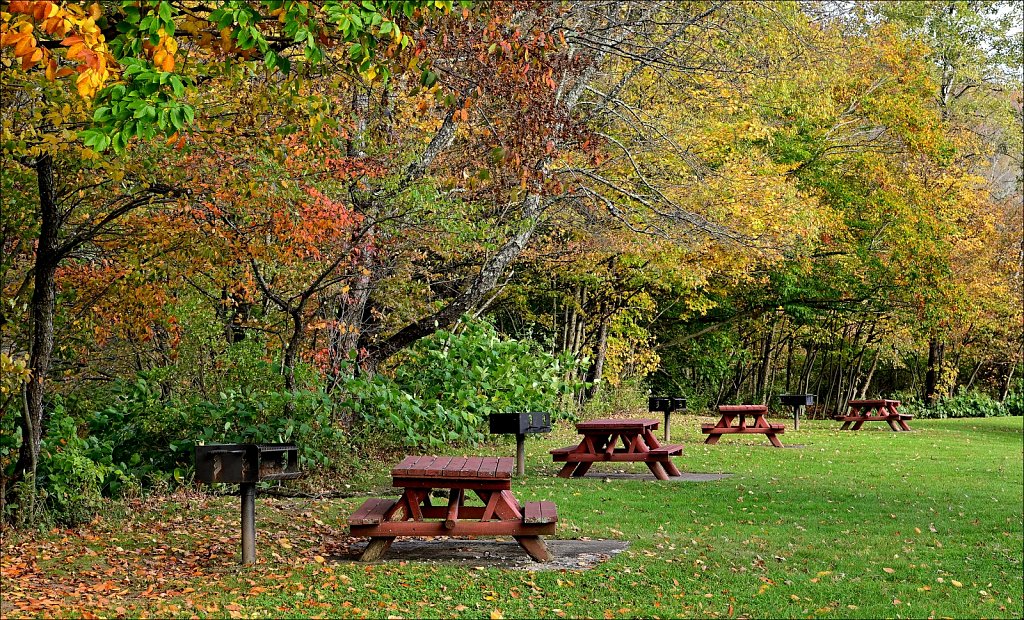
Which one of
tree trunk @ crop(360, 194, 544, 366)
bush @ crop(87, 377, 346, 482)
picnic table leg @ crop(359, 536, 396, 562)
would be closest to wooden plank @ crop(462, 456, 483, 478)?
picnic table leg @ crop(359, 536, 396, 562)

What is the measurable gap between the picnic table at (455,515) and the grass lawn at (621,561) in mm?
249

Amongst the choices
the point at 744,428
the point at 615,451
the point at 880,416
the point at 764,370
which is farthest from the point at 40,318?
the point at 764,370

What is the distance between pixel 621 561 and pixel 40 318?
16.4 ft

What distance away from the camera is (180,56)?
7062mm

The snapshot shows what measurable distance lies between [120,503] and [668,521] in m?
4.72

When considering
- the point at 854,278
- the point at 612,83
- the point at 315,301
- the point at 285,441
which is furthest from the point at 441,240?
the point at 854,278

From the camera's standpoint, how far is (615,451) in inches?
492

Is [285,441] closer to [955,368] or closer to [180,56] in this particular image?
[180,56]

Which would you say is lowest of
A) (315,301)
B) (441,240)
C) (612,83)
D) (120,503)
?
(120,503)

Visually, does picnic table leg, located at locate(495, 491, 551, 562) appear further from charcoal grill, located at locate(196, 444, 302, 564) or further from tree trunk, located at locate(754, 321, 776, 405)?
tree trunk, located at locate(754, 321, 776, 405)

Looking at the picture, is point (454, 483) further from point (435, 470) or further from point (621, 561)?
point (621, 561)

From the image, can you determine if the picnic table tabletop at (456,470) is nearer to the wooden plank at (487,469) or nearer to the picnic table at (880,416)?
the wooden plank at (487,469)

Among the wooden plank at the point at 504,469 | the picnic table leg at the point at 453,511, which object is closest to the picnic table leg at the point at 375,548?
the picnic table leg at the point at 453,511

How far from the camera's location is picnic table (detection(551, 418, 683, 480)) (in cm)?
1199
